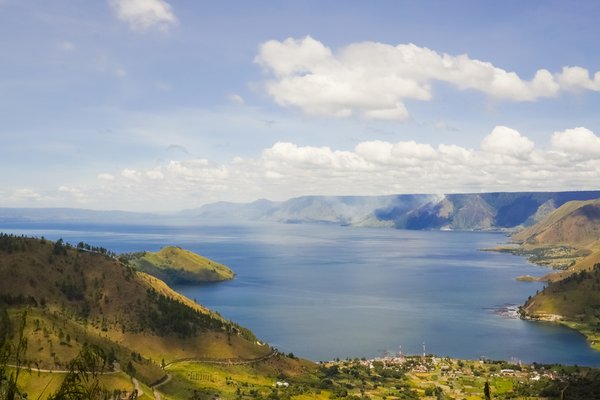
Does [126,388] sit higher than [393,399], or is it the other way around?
[126,388]

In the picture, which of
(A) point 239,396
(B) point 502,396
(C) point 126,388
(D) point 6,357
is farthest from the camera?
(B) point 502,396

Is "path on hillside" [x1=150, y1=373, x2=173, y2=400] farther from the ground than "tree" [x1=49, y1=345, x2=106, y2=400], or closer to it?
closer to it

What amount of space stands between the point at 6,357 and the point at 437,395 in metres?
203

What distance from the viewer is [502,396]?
195m

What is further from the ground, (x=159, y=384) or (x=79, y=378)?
(x=79, y=378)

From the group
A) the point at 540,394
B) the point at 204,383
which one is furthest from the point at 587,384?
the point at 204,383

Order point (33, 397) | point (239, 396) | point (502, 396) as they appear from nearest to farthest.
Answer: point (33, 397), point (239, 396), point (502, 396)

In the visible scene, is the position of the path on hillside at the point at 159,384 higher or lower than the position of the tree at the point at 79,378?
lower

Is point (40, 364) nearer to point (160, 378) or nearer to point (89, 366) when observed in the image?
point (160, 378)

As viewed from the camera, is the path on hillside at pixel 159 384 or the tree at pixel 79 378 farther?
the path on hillside at pixel 159 384

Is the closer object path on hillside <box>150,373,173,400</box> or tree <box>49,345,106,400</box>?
tree <box>49,345,106,400</box>

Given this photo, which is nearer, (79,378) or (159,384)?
(79,378)

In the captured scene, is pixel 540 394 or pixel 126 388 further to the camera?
pixel 540 394

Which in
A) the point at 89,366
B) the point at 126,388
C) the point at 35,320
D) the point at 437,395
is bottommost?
the point at 437,395
